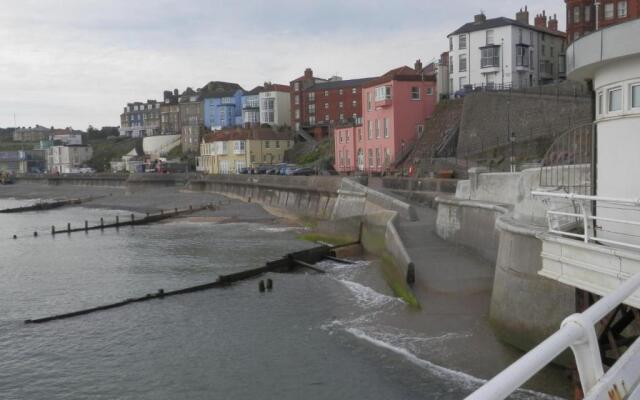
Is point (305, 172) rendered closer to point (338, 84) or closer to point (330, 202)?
point (330, 202)

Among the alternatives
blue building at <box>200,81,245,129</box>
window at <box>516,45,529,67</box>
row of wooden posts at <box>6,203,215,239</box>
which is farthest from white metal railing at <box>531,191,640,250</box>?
blue building at <box>200,81,245,129</box>

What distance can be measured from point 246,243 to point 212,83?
11259cm

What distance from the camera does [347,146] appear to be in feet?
212

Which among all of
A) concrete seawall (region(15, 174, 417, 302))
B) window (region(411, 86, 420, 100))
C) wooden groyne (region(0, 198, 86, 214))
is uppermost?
window (region(411, 86, 420, 100))

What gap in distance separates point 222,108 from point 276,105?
20.3 metres

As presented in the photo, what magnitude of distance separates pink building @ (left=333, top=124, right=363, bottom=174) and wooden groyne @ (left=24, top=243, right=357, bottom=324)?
1247 inches

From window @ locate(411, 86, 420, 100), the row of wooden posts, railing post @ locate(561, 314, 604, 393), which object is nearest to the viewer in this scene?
railing post @ locate(561, 314, 604, 393)

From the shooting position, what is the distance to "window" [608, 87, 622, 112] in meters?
10.4

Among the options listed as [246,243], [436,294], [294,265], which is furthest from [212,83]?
[436,294]

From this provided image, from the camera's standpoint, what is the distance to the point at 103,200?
85.1 meters

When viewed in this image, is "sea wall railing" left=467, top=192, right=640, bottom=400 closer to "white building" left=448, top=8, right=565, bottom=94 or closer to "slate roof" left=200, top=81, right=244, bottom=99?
"white building" left=448, top=8, right=565, bottom=94

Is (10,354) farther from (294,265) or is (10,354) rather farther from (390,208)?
(390,208)

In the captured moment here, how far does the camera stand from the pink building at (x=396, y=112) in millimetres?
55219

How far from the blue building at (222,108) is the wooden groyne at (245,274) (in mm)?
95329
